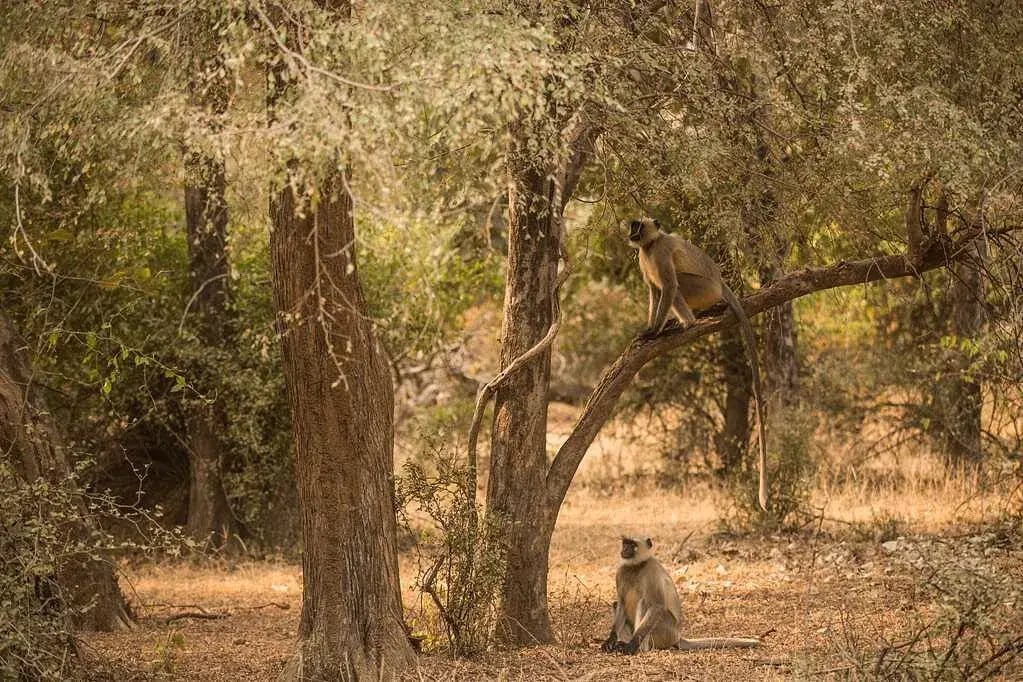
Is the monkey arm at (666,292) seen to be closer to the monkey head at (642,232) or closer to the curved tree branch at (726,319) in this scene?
the monkey head at (642,232)

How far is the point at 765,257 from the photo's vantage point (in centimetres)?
853

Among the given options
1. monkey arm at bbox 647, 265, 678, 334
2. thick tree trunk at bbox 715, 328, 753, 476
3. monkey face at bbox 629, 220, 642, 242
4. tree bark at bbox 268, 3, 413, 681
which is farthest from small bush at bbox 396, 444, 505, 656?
thick tree trunk at bbox 715, 328, 753, 476

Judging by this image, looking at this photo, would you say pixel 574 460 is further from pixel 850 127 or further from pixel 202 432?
pixel 202 432

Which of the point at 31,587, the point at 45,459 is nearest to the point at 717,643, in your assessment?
the point at 31,587

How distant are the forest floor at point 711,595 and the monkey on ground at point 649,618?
189mm

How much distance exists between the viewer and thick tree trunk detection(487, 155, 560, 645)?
7812 millimetres

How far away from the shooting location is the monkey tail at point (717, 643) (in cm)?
786

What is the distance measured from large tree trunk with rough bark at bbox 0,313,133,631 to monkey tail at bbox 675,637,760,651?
11.8ft

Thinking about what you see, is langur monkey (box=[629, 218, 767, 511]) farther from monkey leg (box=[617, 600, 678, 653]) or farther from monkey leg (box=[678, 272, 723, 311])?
monkey leg (box=[617, 600, 678, 653])

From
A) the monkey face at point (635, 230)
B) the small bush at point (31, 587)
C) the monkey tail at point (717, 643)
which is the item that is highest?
the monkey face at point (635, 230)

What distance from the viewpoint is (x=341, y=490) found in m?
6.44

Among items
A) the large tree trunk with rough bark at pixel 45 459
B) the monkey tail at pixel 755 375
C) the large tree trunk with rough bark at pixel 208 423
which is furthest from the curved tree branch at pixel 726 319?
the large tree trunk with rough bark at pixel 208 423

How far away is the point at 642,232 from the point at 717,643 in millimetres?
2988

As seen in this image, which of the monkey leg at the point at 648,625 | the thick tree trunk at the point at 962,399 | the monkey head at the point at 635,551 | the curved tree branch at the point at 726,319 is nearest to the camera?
the curved tree branch at the point at 726,319
